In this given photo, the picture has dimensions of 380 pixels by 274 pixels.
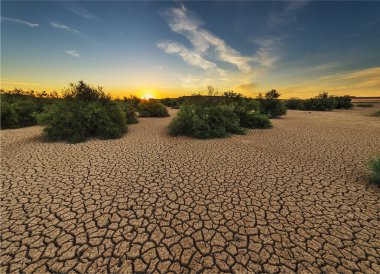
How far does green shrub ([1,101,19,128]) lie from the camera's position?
9578mm

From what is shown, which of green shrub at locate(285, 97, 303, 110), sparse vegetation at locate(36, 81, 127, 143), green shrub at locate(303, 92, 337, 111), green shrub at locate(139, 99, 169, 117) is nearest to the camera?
sparse vegetation at locate(36, 81, 127, 143)

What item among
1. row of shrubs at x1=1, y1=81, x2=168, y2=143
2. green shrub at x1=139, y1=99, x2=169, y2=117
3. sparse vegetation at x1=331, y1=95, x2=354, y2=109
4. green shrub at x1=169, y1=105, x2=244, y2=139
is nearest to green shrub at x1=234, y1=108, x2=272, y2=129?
green shrub at x1=169, y1=105, x2=244, y2=139

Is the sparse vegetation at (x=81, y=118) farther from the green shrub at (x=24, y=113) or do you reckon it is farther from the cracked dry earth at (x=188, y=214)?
the green shrub at (x=24, y=113)

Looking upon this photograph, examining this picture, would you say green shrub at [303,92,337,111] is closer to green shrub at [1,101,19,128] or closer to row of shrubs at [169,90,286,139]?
row of shrubs at [169,90,286,139]

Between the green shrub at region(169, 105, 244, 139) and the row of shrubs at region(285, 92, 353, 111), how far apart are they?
22643 mm

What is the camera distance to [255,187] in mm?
3645

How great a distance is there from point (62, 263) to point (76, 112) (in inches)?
302

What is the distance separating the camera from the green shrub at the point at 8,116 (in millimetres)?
9578

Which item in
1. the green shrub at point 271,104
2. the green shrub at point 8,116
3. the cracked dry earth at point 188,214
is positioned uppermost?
the green shrub at point 271,104

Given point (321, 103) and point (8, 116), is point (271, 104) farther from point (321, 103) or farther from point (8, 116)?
point (8, 116)

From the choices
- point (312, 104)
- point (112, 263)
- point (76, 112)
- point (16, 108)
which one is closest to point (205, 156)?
point (112, 263)

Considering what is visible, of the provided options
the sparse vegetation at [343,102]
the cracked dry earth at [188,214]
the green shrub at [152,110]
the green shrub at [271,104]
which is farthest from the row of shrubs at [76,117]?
the sparse vegetation at [343,102]

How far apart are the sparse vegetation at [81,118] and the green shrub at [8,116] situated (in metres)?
4.06

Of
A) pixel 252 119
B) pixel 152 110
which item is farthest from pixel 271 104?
pixel 152 110
